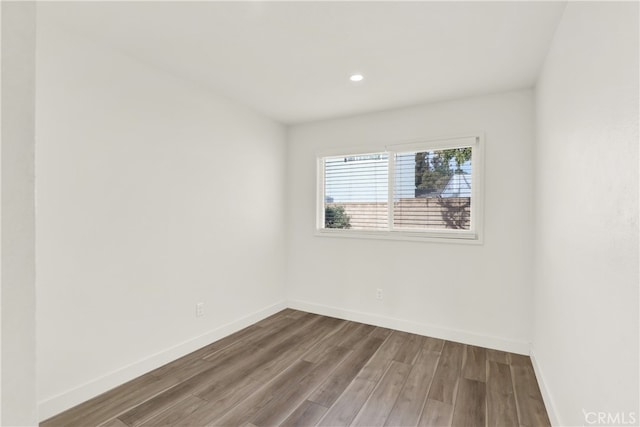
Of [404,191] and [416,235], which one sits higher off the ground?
[404,191]

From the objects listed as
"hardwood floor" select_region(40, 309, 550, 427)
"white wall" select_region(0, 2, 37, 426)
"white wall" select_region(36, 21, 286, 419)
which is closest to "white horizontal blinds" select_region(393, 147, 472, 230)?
"hardwood floor" select_region(40, 309, 550, 427)

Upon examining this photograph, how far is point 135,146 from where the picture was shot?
2.35 meters

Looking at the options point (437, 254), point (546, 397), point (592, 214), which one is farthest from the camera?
point (437, 254)

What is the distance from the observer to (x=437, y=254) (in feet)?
10.5

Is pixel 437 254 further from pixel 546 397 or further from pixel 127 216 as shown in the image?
pixel 127 216

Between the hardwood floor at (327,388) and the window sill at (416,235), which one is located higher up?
the window sill at (416,235)

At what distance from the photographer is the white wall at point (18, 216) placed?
50 cm

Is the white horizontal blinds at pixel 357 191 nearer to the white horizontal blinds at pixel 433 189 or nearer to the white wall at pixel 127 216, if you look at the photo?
the white horizontal blinds at pixel 433 189

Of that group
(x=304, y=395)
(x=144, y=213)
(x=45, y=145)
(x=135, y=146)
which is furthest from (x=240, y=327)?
(x=45, y=145)

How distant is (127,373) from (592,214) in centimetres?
299

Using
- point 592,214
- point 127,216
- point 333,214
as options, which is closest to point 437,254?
point 333,214

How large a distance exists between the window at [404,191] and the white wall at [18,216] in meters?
3.17

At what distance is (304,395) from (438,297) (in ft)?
5.61

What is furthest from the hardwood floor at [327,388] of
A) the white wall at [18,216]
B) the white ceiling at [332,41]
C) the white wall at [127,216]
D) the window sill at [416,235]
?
the white ceiling at [332,41]
